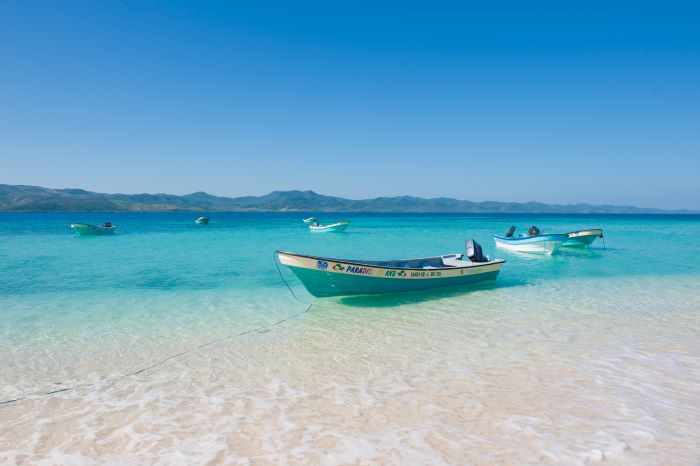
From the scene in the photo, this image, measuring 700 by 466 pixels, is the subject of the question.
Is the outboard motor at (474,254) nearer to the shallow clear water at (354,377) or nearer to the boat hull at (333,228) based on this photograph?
the shallow clear water at (354,377)

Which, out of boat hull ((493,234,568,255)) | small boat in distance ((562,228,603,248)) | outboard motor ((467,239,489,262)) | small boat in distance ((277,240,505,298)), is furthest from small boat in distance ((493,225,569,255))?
small boat in distance ((277,240,505,298))

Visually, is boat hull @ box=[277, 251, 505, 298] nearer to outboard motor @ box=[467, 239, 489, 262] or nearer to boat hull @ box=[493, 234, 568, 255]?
outboard motor @ box=[467, 239, 489, 262]

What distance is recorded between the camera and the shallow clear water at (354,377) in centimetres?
498

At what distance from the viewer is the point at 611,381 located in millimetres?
6840

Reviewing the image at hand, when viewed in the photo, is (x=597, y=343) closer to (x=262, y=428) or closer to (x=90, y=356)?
(x=262, y=428)

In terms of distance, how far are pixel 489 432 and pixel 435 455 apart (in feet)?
3.02

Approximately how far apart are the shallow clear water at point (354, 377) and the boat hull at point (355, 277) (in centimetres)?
43

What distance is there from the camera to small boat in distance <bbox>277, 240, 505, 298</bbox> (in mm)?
12086

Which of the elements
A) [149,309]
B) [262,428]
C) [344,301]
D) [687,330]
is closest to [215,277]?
[149,309]

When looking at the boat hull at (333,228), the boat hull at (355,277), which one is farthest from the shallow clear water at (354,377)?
the boat hull at (333,228)

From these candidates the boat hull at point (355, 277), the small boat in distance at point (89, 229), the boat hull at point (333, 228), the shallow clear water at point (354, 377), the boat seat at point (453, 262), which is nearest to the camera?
the shallow clear water at point (354, 377)

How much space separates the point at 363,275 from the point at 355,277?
0.26m

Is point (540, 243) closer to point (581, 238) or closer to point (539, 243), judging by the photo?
point (539, 243)

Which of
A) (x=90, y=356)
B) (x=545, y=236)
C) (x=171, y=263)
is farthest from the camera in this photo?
(x=545, y=236)
